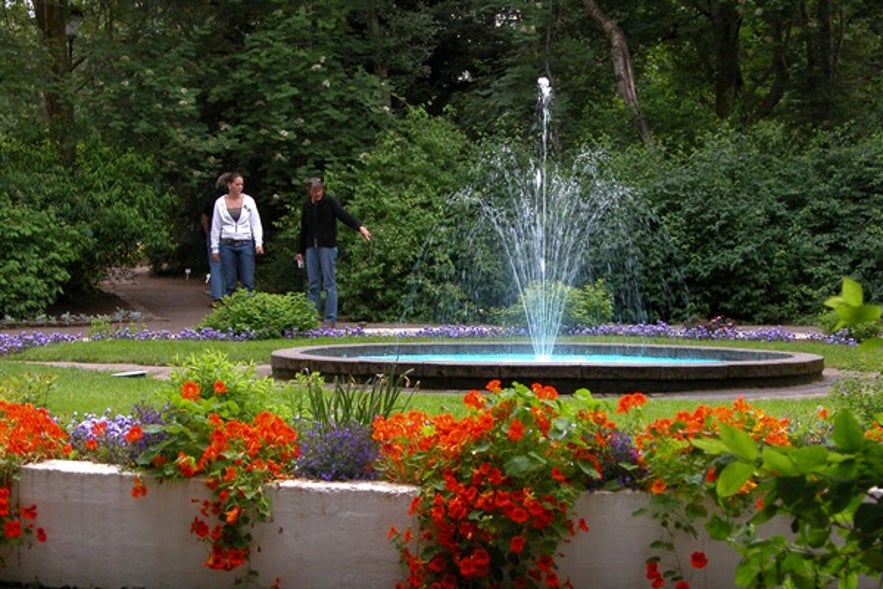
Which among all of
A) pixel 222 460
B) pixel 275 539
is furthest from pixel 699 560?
pixel 222 460

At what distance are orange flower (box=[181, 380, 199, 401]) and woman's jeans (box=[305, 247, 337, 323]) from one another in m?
11.1

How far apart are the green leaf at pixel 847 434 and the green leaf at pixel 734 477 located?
15 centimetres

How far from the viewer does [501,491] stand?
470 cm

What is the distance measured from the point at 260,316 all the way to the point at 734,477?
13512mm

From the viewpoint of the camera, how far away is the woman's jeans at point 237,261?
1622cm

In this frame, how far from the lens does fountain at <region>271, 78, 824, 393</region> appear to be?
968cm

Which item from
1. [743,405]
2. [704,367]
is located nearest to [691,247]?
[704,367]

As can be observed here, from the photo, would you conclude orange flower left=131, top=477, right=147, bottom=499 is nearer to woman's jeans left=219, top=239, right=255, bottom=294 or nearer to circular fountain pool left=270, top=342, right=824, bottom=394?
circular fountain pool left=270, top=342, right=824, bottom=394

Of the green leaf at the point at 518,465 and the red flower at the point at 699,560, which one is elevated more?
the green leaf at the point at 518,465

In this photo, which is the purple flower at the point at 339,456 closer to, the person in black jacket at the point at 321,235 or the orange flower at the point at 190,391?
the orange flower at the point at 190,391

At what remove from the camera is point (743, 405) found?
516 centimetres

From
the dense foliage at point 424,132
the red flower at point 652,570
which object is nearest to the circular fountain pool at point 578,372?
the red flower at point 652,570

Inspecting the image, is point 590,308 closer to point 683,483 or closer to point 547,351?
point 547,351

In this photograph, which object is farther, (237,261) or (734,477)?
(237,261)
